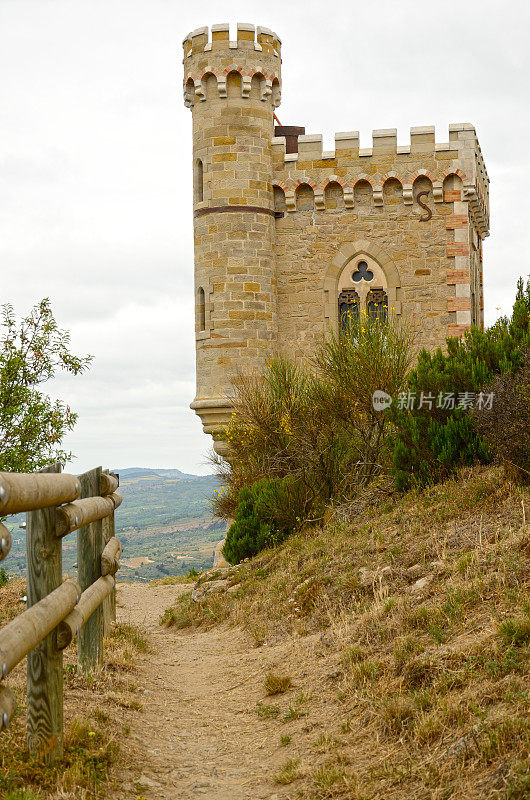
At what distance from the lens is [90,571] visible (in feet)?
25.3

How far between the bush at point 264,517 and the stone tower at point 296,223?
4.78 m

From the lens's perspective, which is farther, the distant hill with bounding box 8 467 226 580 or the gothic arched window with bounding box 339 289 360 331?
the distant hill with bounding box 8 467 226 580

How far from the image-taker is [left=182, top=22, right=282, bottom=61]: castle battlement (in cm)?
1920

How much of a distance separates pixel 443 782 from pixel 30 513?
8.80 ft

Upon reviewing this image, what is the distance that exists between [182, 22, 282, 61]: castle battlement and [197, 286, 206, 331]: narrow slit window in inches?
213

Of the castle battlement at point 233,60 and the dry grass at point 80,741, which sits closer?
the dry grass at point 80,741

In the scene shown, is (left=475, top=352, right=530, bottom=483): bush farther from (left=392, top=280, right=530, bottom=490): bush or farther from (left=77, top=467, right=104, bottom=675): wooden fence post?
(left=77, top=467, right=104, bottom=675): wooden fence post

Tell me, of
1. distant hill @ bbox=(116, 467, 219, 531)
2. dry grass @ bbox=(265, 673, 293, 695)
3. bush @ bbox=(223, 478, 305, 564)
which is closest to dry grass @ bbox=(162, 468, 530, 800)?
dry grass @ bbox=(265, 673, 293, 695)

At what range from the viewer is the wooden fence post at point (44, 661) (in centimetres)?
495

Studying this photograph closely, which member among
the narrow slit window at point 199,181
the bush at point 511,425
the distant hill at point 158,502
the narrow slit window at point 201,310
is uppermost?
the narrow slit window at point 199,181

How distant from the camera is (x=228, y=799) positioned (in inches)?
203

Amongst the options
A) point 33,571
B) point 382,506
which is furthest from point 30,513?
point 382,506

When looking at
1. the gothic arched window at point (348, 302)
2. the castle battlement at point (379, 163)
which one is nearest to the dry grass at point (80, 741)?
the gothic arched window at point (348, 302)

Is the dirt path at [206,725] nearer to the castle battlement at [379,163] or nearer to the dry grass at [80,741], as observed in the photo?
the dry grass at [80,741]
